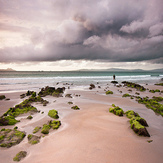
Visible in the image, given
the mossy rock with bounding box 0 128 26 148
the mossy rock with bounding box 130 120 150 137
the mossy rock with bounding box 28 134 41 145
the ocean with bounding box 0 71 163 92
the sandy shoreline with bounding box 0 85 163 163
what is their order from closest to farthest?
the sandy shoreline with bounding box 0 85 163 163 < the mossy rock with bounding box 0 128 26 148 < the mossy rock with bounding box 28 134 41 145 < the mossy rock with bounding box 130 120 150 137 < the ocean with bounding box 0 71 163 92

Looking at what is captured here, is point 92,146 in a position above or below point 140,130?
below

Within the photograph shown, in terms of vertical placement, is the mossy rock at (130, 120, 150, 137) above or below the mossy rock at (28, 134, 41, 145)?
above

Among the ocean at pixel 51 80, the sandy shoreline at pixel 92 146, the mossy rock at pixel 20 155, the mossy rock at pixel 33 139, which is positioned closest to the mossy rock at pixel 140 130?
the sandy shoreline at pixel 92 146

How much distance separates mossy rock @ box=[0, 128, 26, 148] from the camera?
3.72 m

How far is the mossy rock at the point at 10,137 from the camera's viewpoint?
372 centimetres

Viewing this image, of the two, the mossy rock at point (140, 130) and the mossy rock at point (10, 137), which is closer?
the mossy rock at point (10, 137)

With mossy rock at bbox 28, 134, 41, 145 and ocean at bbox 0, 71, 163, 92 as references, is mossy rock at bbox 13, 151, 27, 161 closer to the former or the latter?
mossy rock at bbox 28, 134, 41, 145

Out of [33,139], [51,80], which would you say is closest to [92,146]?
[33,139]

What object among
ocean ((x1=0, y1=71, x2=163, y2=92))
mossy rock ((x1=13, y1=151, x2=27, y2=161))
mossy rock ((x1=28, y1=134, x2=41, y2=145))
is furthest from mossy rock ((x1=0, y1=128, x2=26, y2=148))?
ocean ((x1=0, y1=71, x2=163, y2=92))

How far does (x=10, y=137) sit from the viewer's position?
407cm

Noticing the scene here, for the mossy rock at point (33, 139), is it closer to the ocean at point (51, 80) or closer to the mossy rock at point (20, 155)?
the mossy rock at point (20, 155)

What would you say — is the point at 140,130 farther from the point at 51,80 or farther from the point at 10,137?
the point at 51,80

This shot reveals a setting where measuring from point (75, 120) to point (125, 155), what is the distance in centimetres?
313

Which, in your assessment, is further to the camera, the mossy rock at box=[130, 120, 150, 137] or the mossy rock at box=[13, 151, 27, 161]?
the mossy rock at box=[130, 120, 150, 137]
